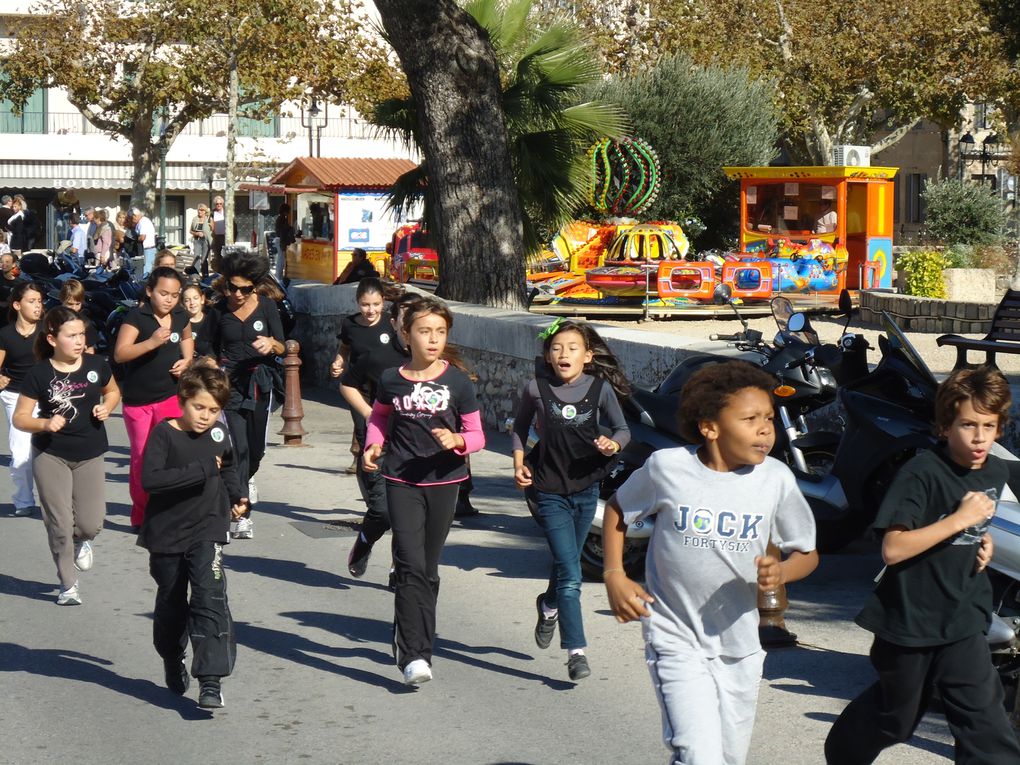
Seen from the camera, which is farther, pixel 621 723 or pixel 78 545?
pixel 78 545

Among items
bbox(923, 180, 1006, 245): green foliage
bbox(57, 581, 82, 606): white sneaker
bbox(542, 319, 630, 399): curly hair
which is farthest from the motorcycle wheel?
bbox(923, 180, 1006, 245): green foliage

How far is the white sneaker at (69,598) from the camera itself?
769 cm

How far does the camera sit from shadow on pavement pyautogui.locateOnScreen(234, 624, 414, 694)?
6.45m

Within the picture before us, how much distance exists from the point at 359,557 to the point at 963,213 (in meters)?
28.8

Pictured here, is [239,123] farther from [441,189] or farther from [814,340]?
[814,340]

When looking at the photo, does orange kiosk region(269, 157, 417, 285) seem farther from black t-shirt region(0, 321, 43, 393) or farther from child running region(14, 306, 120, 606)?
child running region(14, 306, 120, 606)

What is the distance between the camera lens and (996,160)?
159 feet

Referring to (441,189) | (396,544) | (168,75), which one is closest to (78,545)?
(396,544)

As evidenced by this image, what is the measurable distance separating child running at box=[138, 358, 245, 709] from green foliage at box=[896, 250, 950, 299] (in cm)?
1793

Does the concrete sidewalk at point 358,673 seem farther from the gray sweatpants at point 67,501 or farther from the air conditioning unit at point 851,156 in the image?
the air conditioning unit at point 851,156

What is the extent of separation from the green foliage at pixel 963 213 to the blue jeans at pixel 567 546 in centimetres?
2890

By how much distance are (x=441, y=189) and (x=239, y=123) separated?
47.0 m

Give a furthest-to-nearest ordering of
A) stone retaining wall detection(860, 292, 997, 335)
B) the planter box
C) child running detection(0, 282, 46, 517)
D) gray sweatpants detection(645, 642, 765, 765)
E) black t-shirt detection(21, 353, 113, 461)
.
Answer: the planter box < stone retaining wall detection(860, 292, 997, 335) < child running detection(0, 282, 46, 517) < black t-shirt detection(21, 353, 113, 461) < gray sweatpants detection(645, 642, 765, 765)

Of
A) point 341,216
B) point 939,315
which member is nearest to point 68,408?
point 939,315
